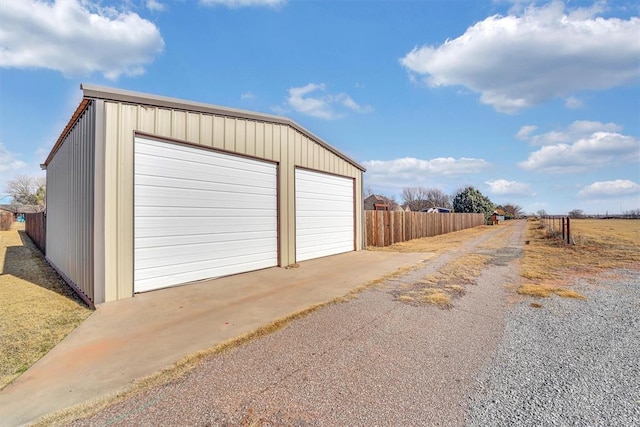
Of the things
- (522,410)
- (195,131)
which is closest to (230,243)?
(195,131)

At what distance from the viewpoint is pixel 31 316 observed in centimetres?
420

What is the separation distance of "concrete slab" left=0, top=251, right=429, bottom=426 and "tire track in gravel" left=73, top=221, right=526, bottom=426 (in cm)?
47

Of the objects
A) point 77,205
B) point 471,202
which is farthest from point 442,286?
point 471,202

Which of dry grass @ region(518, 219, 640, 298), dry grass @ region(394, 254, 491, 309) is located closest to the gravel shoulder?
dry grass @ region(394, 254, 491, 309)

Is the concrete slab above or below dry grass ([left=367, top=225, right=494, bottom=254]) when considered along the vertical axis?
below

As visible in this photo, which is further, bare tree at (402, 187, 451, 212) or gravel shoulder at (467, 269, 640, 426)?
bare tree at (402, 187, 451, 212)

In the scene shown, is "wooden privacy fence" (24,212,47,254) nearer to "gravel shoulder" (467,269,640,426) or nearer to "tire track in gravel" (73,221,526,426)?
"tire track in gravel" (73,221,526,426)

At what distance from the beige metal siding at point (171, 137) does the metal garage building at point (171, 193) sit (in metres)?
0.02

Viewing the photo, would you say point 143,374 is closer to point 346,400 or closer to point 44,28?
point 346,400

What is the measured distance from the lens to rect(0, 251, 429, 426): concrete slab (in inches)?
95.0

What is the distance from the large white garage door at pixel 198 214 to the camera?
17.8ft

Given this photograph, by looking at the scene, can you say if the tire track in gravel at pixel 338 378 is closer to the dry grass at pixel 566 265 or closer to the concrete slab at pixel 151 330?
the concrete slab at pixel 151 330

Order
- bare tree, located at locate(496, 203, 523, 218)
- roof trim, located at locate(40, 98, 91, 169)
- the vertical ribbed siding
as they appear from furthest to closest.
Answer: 1. bare tree, located at locate(496, 203, 523, 218)
2. roof trim, located at locate(40, 98, 91, 169)
3. the vertical ribbed siding

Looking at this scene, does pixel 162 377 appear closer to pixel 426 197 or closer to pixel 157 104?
pixel 157 104
